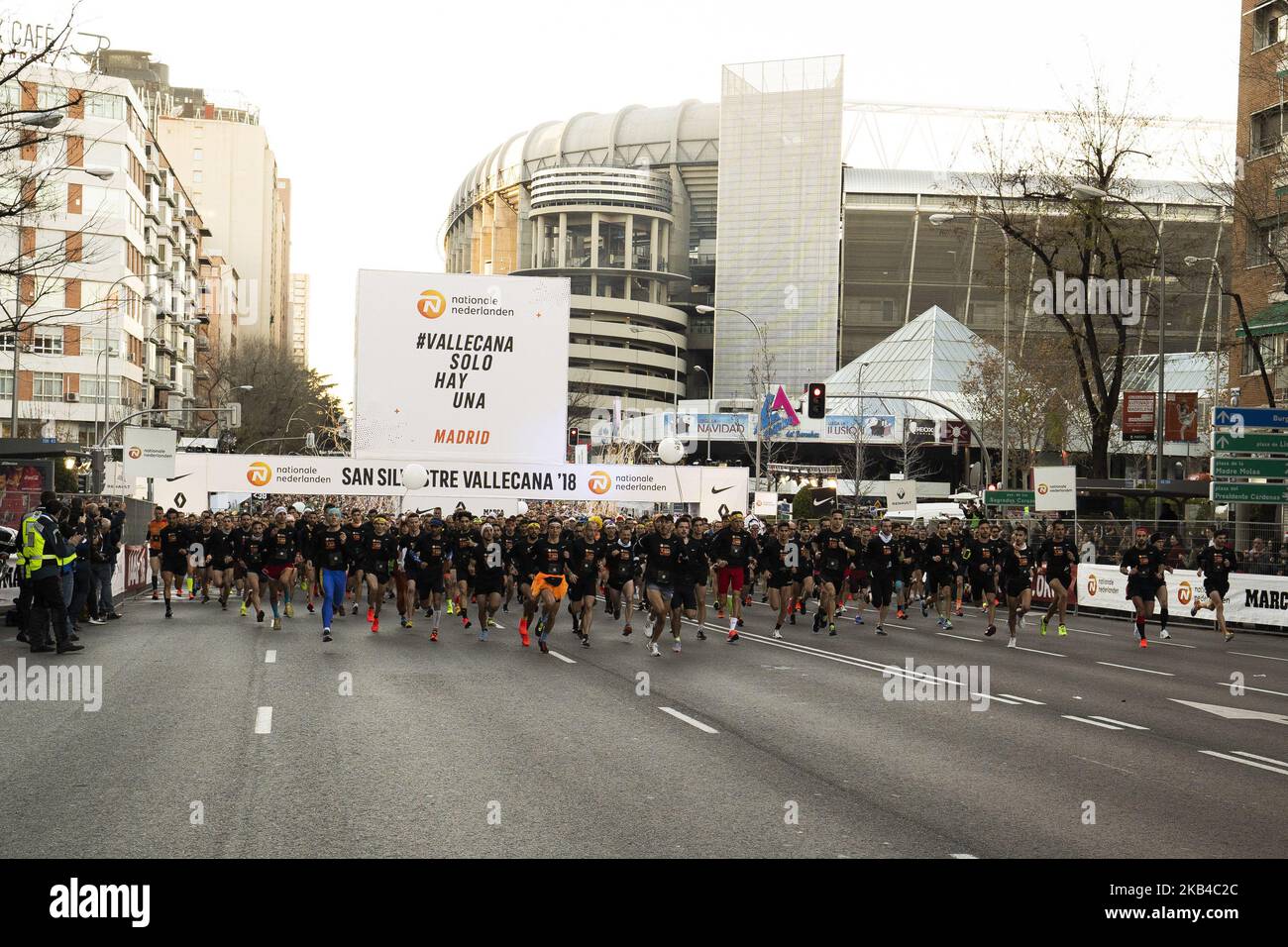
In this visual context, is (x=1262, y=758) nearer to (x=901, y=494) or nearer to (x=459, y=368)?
(x=459, y=368)

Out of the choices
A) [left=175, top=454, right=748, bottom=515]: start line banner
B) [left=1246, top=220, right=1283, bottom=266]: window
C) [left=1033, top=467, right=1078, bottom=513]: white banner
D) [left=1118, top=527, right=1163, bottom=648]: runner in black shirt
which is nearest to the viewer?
[left=1118, top=527, right=1163, bottom=648]: runner in black shirt

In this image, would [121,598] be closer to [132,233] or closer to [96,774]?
[96,774]

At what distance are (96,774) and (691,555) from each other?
12.2 m

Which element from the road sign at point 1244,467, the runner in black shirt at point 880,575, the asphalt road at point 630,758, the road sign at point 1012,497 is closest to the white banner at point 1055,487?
the road sign at point 1012,497

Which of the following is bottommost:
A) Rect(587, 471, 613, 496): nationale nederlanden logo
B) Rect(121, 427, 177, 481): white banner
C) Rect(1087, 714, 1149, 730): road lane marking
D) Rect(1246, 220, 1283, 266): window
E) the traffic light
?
Rect(1087, 714, 1149, 730): road lane marking

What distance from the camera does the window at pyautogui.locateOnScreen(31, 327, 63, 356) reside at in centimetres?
6938

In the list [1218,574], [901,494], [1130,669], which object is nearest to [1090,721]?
[1130,669]

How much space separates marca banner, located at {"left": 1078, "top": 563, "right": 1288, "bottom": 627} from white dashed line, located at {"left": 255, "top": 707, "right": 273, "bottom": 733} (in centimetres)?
1926

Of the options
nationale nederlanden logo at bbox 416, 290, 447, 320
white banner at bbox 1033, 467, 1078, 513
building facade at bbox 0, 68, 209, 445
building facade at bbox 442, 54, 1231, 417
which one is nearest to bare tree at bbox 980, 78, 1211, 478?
white banner at bbox 1033, 467, 1078, 513

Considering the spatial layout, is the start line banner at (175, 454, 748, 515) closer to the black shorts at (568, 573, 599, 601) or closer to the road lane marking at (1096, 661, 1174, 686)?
the black shorts at (568, 573, 599, 601)

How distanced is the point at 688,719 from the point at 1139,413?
83.9 feet

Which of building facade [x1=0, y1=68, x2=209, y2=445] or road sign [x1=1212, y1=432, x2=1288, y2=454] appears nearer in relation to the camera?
road sign [x1=1212, y1=432, x2=1288, y2=454]

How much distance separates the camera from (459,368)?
93.7ft

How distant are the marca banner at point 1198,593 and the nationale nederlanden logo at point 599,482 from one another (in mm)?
10822
